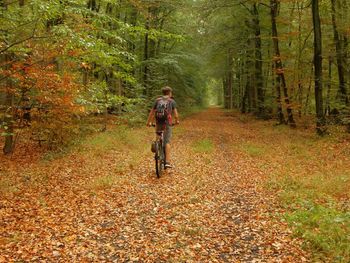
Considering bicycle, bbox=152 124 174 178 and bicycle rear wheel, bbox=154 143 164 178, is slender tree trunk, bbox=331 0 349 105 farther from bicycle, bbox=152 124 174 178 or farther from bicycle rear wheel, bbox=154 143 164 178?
bicycle rear wheel, bbox=154 143 164 178

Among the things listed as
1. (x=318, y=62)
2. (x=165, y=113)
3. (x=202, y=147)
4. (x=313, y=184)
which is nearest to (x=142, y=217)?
(x=165, y=113)

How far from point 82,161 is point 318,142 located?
10587 millimetres

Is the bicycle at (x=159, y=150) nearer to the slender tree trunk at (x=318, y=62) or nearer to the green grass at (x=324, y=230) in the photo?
the green grass at (x=324, y=230)

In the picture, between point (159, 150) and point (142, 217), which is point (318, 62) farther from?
point (142, 217)

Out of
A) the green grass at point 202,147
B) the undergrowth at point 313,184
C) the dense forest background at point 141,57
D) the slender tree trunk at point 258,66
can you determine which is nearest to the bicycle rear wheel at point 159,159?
the dense forest background at point 141,57

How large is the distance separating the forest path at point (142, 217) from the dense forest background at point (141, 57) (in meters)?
2.60

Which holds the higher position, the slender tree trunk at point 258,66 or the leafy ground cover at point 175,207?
the slender tree trunk at point 258,66

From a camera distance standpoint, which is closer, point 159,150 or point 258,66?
point 159,150

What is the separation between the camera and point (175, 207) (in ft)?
25.3

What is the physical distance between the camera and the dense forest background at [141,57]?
33.0 feet

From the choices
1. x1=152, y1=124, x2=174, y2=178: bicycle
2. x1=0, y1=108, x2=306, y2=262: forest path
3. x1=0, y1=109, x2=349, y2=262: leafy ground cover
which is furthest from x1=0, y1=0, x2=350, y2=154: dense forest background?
x1=152, y1=124, x2=174, y2=178: bicycle

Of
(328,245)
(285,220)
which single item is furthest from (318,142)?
(328,245)

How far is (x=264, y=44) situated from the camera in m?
28.1

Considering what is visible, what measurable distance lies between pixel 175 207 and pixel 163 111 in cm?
354
